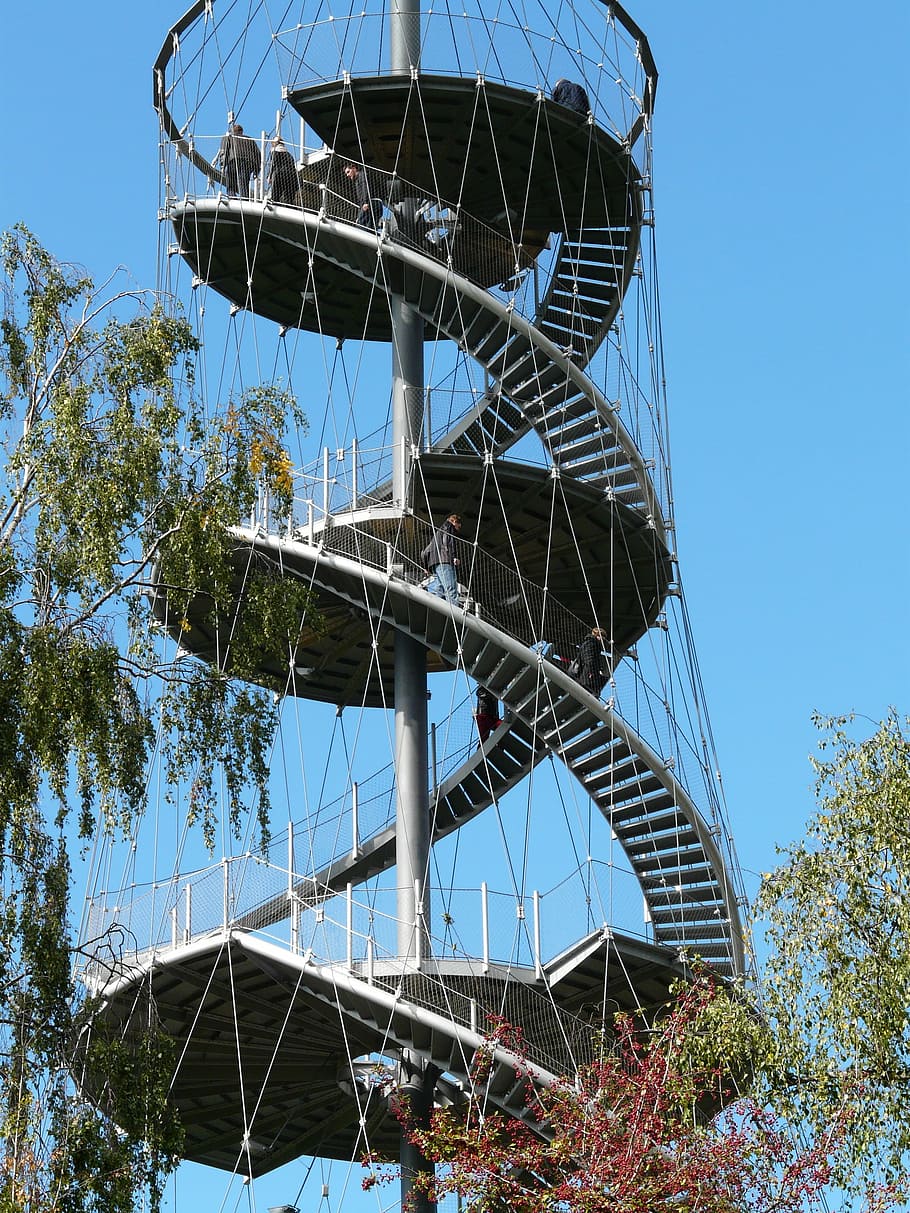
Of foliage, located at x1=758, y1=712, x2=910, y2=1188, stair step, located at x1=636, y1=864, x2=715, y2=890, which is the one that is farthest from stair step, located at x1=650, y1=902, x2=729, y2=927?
foliage, located at x1=758, y1=712, x2=910, y2=1188

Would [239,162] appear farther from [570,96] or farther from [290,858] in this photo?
[290,858]

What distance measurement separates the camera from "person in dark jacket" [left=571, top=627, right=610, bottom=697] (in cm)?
2383

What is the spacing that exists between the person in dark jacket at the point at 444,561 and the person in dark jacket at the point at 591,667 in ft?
4.92

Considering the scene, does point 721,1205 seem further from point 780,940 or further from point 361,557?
point 361,557

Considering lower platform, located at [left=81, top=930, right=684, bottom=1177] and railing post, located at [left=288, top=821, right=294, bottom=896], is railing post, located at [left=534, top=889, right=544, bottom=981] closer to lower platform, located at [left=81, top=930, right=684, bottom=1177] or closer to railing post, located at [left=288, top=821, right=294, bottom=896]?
lower platform, located at [left=81, top=930, right=684, bottom=1177]

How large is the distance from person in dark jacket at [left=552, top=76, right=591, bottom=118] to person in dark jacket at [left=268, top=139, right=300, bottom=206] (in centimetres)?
338

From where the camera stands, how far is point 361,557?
24.6 m

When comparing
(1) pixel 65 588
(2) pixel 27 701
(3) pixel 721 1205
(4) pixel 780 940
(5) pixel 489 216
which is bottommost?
(3) pixel 721 1205

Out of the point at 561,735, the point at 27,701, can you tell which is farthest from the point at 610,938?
the point at 27,701

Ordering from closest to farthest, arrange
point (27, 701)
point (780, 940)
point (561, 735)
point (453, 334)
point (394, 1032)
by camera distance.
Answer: point (27, 701), point (780, 940), point (394, 1032), point (561, 735), point (453, 334)

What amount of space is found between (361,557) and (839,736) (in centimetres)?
797

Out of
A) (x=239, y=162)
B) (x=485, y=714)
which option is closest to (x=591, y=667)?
(x=485, y=714)

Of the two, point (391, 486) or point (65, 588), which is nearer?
point (65, 588)

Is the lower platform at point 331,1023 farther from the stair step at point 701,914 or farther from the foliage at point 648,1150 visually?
the foliage at point 648,1150
